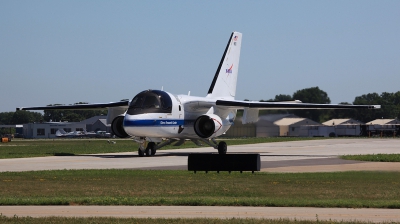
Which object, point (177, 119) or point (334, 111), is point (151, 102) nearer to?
point (177, 119)

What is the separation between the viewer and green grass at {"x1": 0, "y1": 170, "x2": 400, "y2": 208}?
57.4ft

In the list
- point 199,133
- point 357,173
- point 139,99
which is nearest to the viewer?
point 357,173

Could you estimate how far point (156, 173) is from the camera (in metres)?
27.0

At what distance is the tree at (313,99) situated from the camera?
10869 centimetres

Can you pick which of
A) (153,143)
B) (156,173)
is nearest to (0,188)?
(156,173)

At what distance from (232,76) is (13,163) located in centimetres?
1920

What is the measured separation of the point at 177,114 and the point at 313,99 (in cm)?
7434

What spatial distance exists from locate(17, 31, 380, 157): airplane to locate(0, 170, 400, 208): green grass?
1102 cm

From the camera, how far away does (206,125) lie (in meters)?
41.5

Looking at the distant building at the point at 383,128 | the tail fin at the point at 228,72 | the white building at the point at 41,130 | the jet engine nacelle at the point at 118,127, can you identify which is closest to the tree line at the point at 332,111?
the distant building at the point at 383,128

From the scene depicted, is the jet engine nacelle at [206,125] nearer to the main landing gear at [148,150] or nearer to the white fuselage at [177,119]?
the white fuselage at [177,119]

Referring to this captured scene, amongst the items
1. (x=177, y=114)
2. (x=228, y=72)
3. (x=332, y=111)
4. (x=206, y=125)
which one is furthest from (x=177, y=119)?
(x=332, y=111)

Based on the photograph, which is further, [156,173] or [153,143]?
[153,143]

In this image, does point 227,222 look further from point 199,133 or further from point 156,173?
point 199,133
